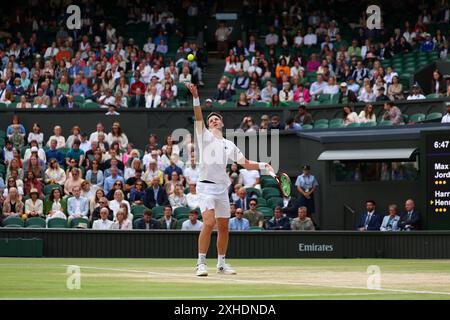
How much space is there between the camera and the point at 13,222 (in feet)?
79.5

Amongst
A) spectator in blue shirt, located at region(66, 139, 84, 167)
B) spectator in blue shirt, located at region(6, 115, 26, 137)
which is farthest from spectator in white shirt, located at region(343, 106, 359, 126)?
spectator in blue shirt, located at region(6, 115, 26, 137)

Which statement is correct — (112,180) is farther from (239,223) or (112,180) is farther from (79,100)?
(79,100)

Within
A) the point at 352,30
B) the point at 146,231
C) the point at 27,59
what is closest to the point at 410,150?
the point at 146,231

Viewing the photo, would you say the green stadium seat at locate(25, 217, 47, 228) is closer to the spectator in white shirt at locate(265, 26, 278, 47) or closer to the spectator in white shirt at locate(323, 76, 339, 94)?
the spectator in white shirt at locate(323, 76, 339, 94)


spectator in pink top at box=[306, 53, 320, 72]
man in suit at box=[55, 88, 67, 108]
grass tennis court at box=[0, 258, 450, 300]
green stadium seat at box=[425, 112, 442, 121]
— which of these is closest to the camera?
grass tennis court at box=[0, 258, 450, 300]

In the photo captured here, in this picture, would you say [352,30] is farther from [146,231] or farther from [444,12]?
[146,231]

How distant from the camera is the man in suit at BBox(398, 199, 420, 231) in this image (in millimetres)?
23516

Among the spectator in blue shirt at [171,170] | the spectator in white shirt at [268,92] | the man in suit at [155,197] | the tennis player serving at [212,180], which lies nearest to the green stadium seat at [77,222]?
the man in suit at [155,197]

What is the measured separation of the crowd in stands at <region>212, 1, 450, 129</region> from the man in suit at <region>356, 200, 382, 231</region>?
3.80 m

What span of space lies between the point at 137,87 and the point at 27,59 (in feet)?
17.4

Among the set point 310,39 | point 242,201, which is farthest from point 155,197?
point 310,39

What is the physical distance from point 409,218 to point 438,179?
1172 millimetres

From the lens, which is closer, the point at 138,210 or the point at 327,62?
the point at 138,210

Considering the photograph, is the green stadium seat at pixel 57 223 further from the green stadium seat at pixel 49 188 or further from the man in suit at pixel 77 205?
the green stadium seat at pixel 49 188
